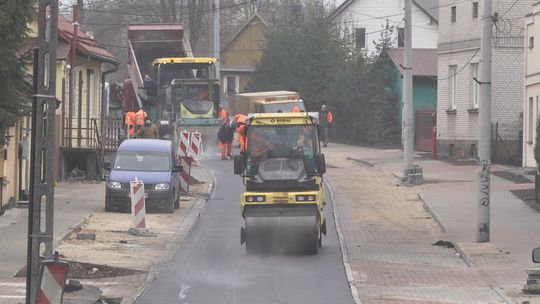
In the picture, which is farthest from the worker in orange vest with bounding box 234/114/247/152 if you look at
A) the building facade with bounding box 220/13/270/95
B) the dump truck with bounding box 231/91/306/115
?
the building facade with bounding box 220/13/270/95

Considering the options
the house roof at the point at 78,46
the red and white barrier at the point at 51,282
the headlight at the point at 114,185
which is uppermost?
the house roof at the point at 78,46

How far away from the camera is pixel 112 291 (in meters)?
13.4

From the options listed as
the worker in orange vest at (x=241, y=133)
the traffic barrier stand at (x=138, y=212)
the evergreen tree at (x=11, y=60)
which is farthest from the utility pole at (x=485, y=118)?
the evergreen tree at (x=11, y=60)

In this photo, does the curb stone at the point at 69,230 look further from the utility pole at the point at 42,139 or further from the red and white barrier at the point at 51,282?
the red and white barrier at the point at 51,282

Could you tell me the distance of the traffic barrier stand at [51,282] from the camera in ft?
29.9

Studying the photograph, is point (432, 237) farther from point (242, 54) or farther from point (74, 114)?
point (242, 54)

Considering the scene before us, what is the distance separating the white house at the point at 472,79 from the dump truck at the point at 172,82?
9725 mm

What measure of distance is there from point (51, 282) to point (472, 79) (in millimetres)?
30654

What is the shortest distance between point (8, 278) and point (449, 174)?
2004cm

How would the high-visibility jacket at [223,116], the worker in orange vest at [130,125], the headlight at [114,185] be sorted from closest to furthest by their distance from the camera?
the headlight at [114,185], the worker in orange vest at [130,125], the high-visibility jacket at [223,116]

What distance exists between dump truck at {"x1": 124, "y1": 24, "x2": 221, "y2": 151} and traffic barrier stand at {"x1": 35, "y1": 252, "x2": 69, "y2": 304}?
93.9 feet

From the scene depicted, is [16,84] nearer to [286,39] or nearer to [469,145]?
[469,145]

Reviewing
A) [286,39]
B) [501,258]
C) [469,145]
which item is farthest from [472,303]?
[286,39]

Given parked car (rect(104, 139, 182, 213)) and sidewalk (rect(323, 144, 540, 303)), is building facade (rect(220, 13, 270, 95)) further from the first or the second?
parked car (rect(104, 139, 182, 213))
